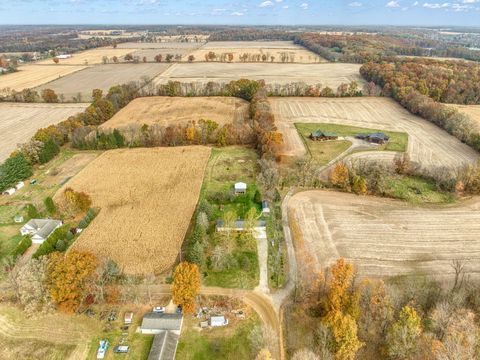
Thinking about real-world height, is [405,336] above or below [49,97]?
below

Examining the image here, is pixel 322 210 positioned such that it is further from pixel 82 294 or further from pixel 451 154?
pixel 451 154

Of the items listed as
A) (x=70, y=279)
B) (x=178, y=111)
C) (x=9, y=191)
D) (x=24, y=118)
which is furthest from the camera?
(x=178, y=111)

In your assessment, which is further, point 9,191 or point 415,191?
point 9,191

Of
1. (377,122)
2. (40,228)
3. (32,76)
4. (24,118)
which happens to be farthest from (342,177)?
(32,76)

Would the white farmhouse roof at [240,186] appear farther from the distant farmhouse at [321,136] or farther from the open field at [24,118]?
the open field at [24,118]

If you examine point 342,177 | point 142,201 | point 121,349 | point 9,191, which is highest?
point 9,191

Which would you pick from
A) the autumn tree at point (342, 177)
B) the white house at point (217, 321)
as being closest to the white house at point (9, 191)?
the white house at point (217, 321)

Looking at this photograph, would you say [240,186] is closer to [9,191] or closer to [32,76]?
[9,191]

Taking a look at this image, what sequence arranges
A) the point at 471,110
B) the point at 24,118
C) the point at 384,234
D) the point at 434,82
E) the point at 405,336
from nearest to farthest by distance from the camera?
the point at 405,336 < the point at 384,234 < the point at 24,118 < the point at 471,110 < the point at 434,82
